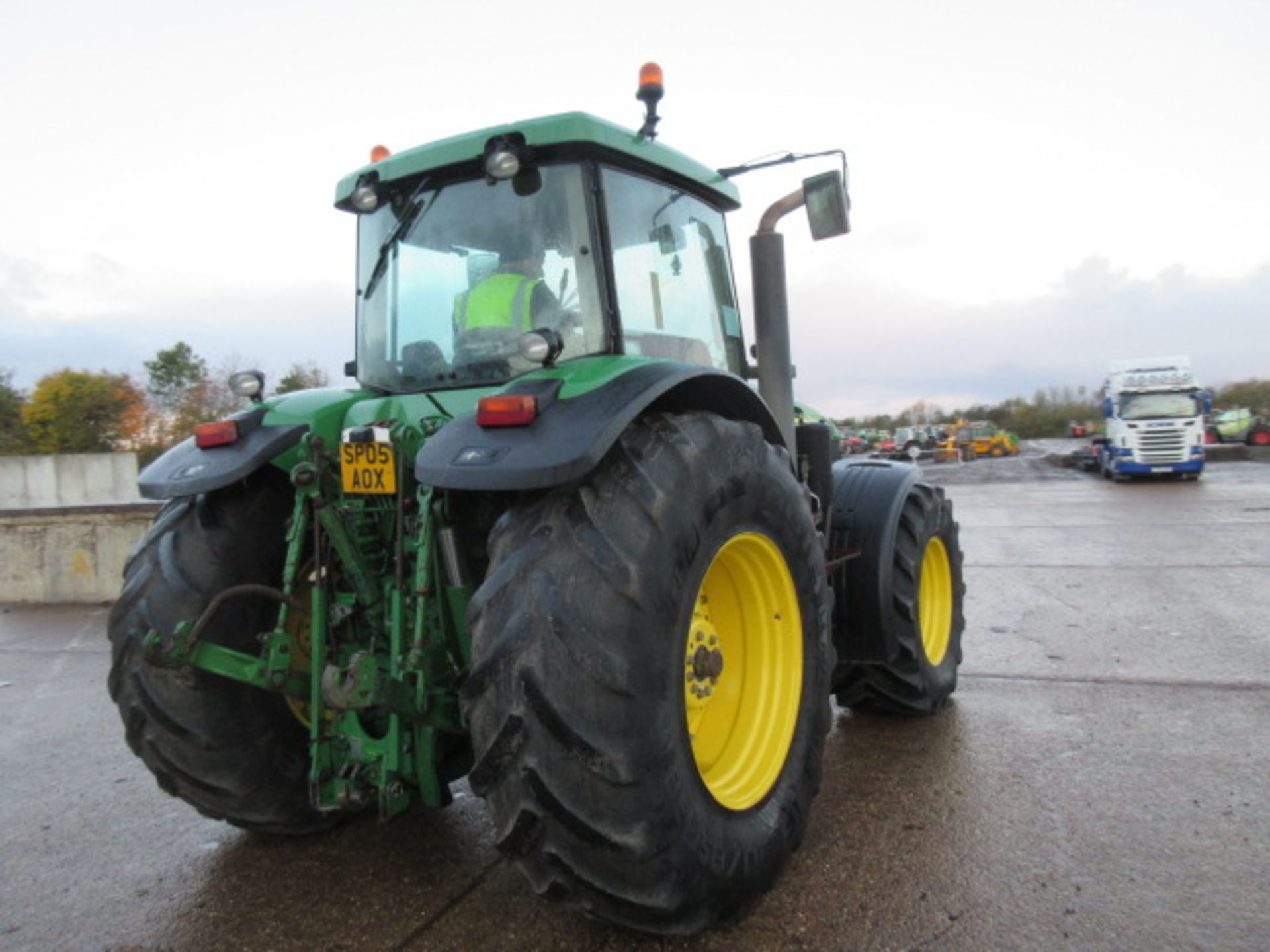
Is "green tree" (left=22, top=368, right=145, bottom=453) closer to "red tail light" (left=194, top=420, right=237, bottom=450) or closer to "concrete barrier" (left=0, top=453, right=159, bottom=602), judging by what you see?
"concrete barrier" (left=0, top=453, right=159, bottom=602)

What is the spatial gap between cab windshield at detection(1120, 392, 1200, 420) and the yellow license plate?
927 inches

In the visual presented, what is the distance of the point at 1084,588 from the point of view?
8.17m

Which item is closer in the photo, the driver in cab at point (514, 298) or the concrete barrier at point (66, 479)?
the driver in cab at point (514, 298)

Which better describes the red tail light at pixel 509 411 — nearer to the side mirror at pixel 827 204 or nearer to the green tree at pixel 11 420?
the side mirror at pixel 827 204

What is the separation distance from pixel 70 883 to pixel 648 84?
10.7 ft

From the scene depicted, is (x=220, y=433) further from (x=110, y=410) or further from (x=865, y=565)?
(x=110, y=410)

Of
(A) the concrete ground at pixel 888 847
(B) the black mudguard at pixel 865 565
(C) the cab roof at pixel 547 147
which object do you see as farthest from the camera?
(B) the black mudguard at pixel 865 565

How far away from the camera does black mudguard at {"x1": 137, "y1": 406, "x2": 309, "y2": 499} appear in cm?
292

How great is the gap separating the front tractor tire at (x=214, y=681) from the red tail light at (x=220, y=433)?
17cm

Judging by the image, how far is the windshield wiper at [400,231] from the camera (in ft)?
10.7

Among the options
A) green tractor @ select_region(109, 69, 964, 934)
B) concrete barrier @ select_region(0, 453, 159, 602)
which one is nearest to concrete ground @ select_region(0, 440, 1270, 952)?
green tractor @ select_region(109, 69, 964, 934)

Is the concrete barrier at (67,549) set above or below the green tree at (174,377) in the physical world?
below

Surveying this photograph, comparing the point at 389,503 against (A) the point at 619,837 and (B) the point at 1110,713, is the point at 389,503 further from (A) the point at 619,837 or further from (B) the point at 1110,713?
(B) the point at 1110,713

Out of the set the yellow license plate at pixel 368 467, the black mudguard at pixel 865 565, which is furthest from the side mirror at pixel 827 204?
the yellow license plate at pixel 368 467
